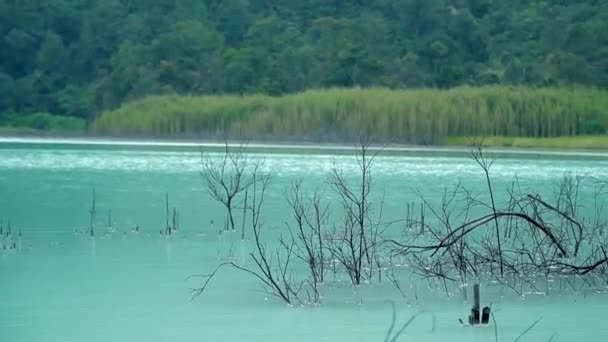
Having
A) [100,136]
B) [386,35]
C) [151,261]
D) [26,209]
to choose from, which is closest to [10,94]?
[100,136]

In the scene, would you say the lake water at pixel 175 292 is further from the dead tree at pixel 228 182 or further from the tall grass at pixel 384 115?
the tall grass at pixel 384 115

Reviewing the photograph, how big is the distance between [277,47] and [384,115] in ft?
44.3

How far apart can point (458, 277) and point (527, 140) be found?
89.4ft

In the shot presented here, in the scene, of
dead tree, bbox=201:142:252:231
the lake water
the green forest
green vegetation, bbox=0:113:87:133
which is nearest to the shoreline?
the green forest

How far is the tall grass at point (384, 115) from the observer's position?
39.0 metres

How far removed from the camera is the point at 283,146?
3869 centimetres

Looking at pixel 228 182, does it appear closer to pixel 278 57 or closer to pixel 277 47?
pixel 278 57

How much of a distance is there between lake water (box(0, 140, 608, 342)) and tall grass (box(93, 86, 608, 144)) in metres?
17.1

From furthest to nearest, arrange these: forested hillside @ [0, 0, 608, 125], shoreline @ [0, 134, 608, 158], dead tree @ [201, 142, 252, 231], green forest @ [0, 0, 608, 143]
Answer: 1. forested hillside @ [0, 0, 608, 125]
2. green forest @ [0, 0, 608, 143]
3. shoreline @ [0, 134, 608, 158]
4. dead tree @ [201, 142, 252, 231]

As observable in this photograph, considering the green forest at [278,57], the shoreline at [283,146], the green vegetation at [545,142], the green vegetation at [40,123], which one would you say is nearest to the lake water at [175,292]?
the shoreline at [283,146]

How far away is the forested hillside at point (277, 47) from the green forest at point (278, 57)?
0.18ft

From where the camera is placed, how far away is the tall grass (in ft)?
128

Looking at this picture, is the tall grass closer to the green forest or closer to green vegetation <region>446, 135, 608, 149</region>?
the green forest

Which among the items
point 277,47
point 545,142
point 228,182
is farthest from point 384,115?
point 228,182
